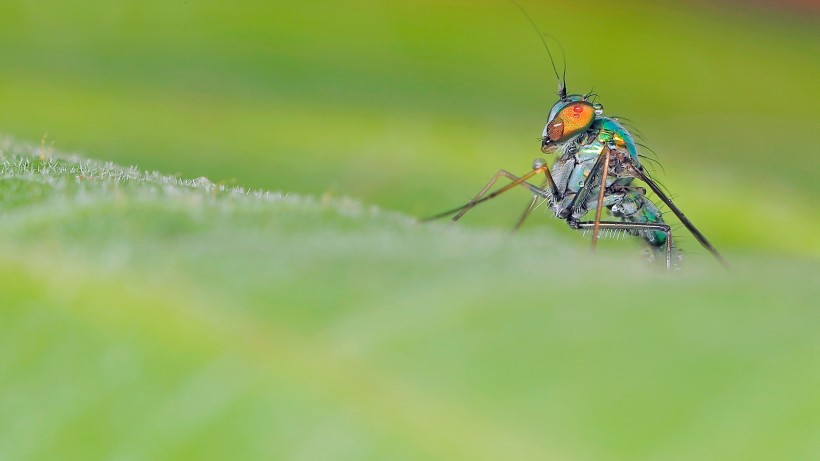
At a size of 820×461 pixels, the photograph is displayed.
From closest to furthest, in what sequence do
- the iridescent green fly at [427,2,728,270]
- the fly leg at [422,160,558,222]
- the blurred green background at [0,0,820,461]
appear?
1. the blurred green background at [0,0,820,461]
2. the fly leg at [422,160,558,222]
3. the iridescent green fly at [427,2,728,270]

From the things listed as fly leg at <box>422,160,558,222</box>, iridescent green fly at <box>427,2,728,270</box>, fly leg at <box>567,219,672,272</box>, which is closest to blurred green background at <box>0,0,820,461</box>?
fly leg at <box>422,160,558,222</box>

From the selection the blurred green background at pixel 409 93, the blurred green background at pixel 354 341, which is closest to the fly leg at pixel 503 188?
the blurred green background at pixel 409 93

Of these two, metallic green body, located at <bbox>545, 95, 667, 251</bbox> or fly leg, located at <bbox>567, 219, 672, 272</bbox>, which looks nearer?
fly leg, located at <bbox>567, 219, 672, 272</bbox>

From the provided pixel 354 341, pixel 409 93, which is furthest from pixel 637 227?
pixel 354 341

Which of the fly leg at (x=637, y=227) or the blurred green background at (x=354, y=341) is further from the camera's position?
the fly leg at (x=637, y=227)

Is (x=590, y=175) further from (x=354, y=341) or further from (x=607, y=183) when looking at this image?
(x=354, y=341)

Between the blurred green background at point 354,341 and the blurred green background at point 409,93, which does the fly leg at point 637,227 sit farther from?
the blurred green background at point 354,341

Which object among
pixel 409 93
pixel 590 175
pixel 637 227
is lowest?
pixel 637 227

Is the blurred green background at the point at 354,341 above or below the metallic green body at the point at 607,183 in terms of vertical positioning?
below

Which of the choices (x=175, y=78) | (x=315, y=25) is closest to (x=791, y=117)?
(x=315, y=25)

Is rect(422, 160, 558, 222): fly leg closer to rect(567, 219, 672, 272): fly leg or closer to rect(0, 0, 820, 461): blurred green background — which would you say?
rect(567, 219, 672, 272): fly leg

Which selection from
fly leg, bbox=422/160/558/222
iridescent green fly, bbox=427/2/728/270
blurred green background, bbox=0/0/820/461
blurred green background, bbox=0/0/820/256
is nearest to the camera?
blurred green background, bbox=0/0/820/461

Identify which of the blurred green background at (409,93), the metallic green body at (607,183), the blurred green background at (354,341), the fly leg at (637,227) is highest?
the blurred green background at (409,93)
